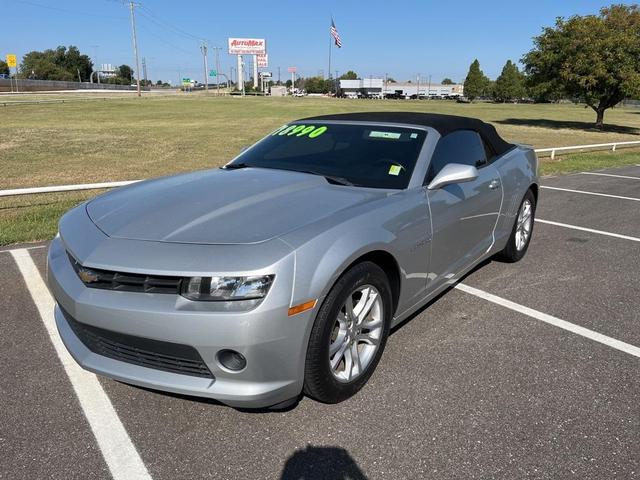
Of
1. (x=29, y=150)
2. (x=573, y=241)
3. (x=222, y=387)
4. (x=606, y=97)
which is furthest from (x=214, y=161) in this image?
Answer: (x=606, y=97)

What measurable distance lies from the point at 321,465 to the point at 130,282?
1200 mm

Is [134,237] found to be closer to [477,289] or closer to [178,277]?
[178,277]

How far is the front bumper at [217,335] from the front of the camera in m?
2.24

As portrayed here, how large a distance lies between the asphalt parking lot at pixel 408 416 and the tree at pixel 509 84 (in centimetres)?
11329

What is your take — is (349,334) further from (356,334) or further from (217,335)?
(217,335)

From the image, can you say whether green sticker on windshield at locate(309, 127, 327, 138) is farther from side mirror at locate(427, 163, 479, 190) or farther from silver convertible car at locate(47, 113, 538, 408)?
side mirror at locate(427, 163, 479, 190)

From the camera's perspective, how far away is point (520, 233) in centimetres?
524

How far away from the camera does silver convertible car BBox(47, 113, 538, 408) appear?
2279 millimetres

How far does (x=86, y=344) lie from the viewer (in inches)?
104

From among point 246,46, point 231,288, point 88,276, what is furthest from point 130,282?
point 246,46

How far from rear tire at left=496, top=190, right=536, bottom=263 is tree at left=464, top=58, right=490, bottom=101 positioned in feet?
383

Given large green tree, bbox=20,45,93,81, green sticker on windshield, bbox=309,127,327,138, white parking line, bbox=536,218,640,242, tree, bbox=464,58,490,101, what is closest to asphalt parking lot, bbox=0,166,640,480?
green sticker on windshield, bbox=309,127,327,138

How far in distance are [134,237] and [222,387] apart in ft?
2.75

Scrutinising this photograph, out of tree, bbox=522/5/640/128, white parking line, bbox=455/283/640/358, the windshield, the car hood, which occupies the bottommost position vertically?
white parking line, bbox=455/283/640/358
